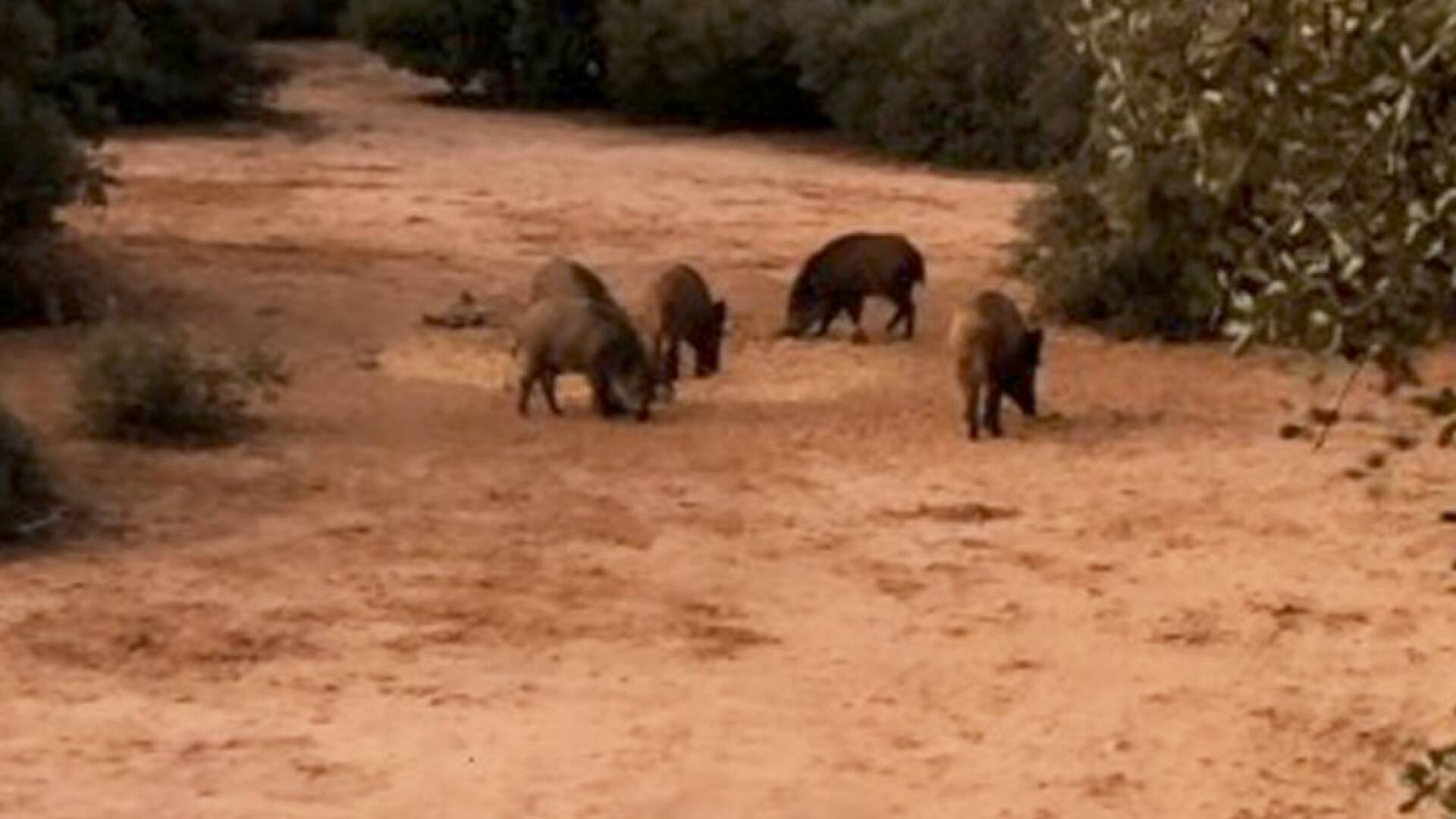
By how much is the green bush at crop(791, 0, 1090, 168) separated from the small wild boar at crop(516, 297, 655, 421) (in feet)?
35.1

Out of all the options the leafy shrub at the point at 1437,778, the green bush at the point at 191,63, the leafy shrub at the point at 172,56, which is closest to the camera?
the leafy shrub at the point at 1437,778

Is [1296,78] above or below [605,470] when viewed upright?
above

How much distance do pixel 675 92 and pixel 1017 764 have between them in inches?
833

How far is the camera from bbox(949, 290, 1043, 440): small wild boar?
1305cm

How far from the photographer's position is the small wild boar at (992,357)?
42.8 feet

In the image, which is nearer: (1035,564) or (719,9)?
(1035,564)

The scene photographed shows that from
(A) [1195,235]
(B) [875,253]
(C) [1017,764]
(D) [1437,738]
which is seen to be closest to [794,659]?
(C) [1017,764]

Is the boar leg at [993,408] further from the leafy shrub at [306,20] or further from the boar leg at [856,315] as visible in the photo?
the leafy shrub at [306,20]

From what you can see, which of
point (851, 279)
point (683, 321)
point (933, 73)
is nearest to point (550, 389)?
point (683, 321)

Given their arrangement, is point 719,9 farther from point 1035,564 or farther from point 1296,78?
point 1296,78

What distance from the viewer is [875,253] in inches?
615

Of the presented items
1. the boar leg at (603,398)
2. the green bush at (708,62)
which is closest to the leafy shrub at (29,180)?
the boar leg at (603,398)

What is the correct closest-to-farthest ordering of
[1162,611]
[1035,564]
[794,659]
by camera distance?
1. [794,659]
2. [1162,611]
3. [1035,564]

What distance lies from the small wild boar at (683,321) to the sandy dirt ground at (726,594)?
196mm
